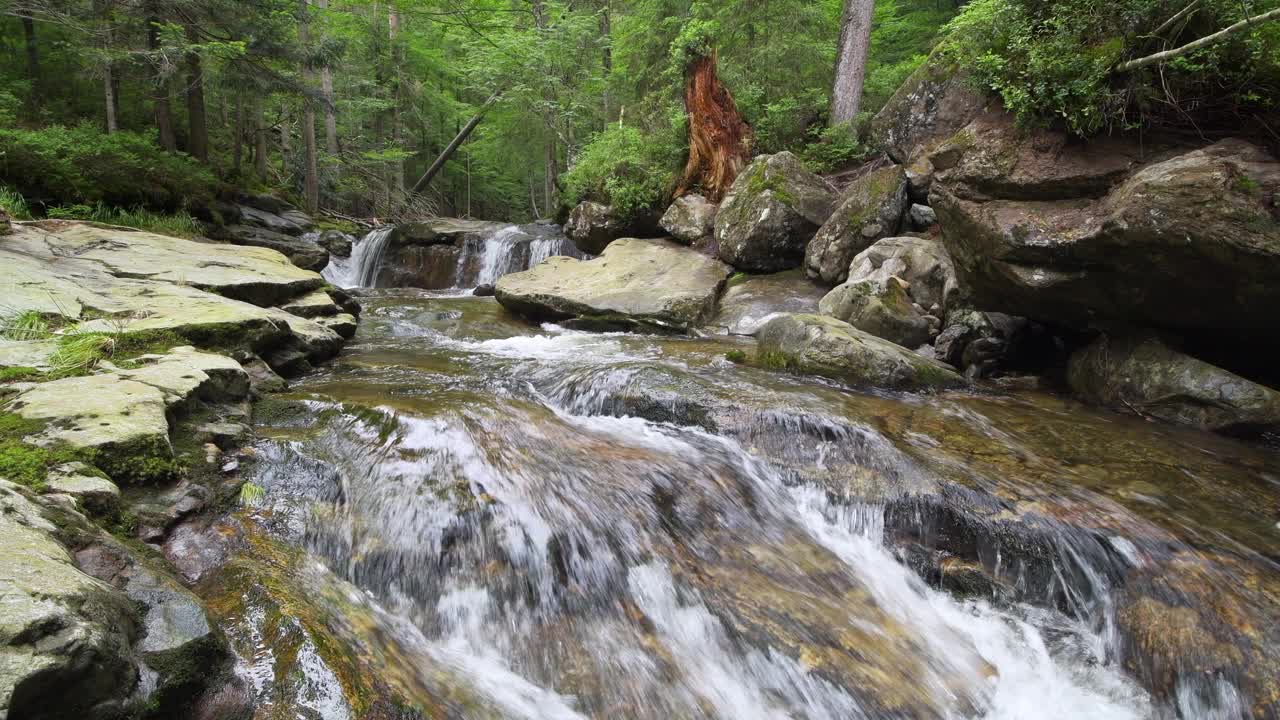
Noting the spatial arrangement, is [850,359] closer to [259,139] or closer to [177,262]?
[177,262]

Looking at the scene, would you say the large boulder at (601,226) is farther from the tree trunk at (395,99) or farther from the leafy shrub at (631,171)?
the tree trunk at (395,99)

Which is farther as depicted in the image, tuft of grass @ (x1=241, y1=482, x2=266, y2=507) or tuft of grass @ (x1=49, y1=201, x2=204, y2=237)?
tuft of grass @ (x1=49, y1=201, x2=204, y2=237)

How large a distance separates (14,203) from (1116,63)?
13951 millimetres

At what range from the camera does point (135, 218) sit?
1030 cm

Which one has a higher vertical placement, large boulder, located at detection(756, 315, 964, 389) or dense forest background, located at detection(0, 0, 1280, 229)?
dense forest background, located at detection(0, 0, 1280, 229)

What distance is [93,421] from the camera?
117 inches

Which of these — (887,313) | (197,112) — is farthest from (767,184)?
(197,112)

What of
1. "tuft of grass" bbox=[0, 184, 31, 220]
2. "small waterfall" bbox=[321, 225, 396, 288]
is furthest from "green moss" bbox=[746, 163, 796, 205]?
"tuft of grass" bbox=[0, 184, 31, 220]

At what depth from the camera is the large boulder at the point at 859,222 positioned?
9.21m

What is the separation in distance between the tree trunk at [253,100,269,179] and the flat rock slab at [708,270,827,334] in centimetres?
1474

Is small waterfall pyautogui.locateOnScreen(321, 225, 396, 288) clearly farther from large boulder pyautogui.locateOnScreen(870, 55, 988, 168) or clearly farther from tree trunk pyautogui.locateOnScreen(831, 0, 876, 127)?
large boulder pyautogui.locateOnScreen(870, 55, 988, 168)

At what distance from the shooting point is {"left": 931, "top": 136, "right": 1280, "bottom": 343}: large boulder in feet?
14.9

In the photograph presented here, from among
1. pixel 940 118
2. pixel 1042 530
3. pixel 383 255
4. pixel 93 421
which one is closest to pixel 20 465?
pixel 93 421

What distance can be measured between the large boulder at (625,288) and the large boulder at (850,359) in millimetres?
2561
